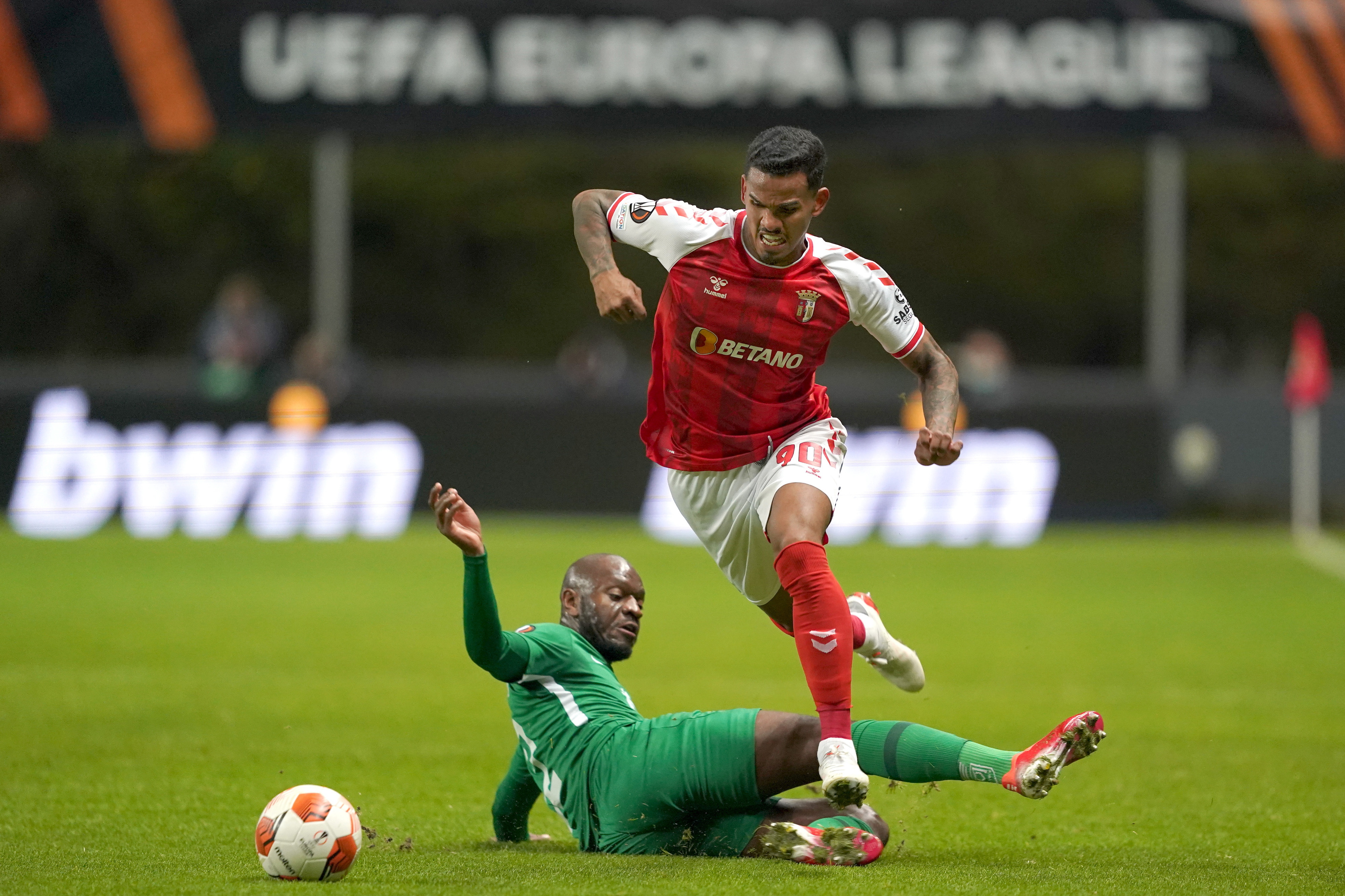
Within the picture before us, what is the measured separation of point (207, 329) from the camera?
19.1 metres

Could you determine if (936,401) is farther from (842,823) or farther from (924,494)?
(924,494)

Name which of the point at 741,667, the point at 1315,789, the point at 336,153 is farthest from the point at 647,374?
the point at 1315,789

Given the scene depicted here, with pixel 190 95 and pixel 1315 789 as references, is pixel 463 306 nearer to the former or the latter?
pixel 190 95

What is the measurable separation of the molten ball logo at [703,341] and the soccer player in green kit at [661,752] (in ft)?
2.90

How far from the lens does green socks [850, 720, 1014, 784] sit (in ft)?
17.0

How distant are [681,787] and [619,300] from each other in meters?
1.48

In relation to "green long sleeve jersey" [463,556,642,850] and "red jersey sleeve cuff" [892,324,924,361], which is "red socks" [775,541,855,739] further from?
"red jersey sleeve cuff" [892,324,924,361]

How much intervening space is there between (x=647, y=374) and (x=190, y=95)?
41.2 feet

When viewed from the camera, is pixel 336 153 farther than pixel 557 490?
Yes

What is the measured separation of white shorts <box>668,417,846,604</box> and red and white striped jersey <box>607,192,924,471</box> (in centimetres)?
6

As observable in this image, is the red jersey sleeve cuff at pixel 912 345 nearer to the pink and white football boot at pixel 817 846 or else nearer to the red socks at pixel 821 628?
the red socks at pixel 821 628

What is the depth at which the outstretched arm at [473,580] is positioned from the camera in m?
5.05

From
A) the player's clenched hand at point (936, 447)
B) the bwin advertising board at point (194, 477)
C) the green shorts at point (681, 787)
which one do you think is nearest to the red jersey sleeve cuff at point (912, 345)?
the player's clenched hand at point (936, 447)

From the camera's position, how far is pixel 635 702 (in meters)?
8.80
